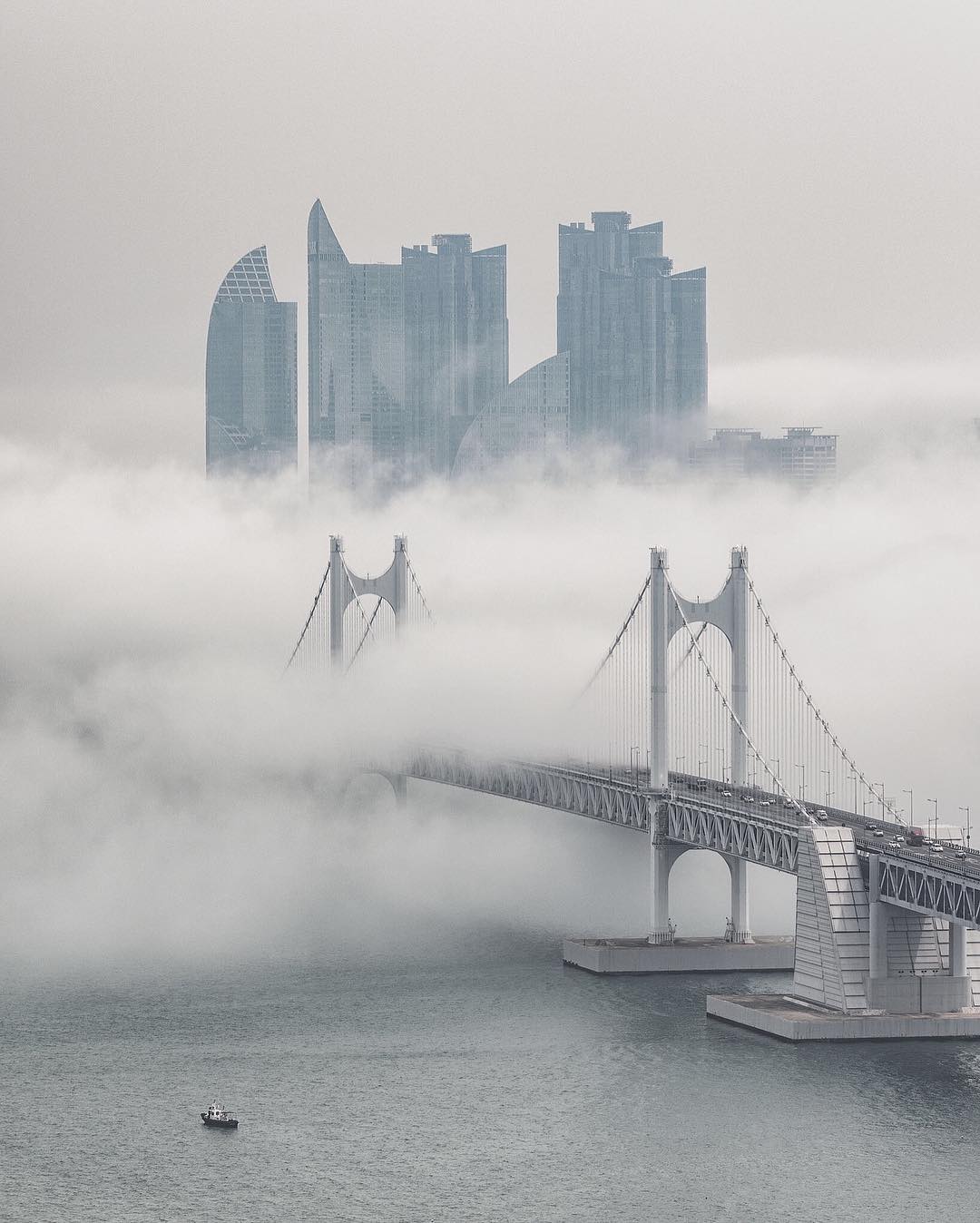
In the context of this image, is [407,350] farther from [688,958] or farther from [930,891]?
[930,891]

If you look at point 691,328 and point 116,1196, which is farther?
point 691,328

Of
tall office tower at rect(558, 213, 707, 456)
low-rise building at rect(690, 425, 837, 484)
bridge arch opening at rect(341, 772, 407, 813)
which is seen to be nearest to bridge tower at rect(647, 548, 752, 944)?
bridge arch opening at rect(341, 772, 407, 813)

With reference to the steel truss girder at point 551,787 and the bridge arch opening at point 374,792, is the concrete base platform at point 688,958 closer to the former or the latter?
the steel truss girder at point 551,787

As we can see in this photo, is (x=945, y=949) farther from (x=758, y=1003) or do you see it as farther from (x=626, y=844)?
(x=626, y=844)

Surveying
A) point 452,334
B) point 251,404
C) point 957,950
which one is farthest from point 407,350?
point 957,950

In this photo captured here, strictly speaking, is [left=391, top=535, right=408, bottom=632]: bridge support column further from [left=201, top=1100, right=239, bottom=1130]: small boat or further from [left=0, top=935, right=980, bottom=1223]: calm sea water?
[left=201, top=1100, right=239, bottom=1130]: small boat

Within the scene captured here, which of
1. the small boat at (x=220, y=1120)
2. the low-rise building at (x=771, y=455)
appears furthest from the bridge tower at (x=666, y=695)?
the low-rise building at (x=771, y=455)

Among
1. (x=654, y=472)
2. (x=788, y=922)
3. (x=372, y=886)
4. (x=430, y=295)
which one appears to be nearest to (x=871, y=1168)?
(x=788, y=922)
